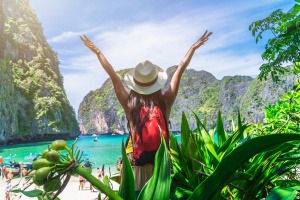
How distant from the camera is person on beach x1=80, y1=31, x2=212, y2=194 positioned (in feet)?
5.00

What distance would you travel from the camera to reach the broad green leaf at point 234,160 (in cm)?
43

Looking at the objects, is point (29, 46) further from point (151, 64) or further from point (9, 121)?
point (151, 64)

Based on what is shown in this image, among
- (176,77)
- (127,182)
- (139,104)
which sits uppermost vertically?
(176,77)

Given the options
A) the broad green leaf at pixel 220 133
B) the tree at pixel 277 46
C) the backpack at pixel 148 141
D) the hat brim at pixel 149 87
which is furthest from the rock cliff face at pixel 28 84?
the broad green leaf at pixel 220 133

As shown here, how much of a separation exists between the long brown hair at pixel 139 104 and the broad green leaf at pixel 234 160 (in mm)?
1056

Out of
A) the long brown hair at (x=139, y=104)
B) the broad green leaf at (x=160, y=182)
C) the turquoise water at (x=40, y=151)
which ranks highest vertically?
the long brown hair at (x=139, y=104)

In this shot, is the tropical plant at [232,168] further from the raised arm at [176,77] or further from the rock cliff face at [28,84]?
the rock cliff face at [28,84]

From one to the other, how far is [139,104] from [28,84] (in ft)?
268

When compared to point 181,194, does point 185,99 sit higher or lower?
higher

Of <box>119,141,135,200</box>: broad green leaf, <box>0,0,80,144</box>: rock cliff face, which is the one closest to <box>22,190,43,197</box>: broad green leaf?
<box>119,141,135,200</box>: broad green leaf

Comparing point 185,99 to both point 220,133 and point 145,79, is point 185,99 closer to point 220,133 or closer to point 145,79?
point 145,79

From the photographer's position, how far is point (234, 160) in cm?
46

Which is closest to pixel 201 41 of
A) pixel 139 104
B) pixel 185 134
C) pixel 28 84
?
pixel 139 104

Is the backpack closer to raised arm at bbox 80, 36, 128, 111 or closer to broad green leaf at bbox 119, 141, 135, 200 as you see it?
raised arm at bbox 80, 36, 128, 111
